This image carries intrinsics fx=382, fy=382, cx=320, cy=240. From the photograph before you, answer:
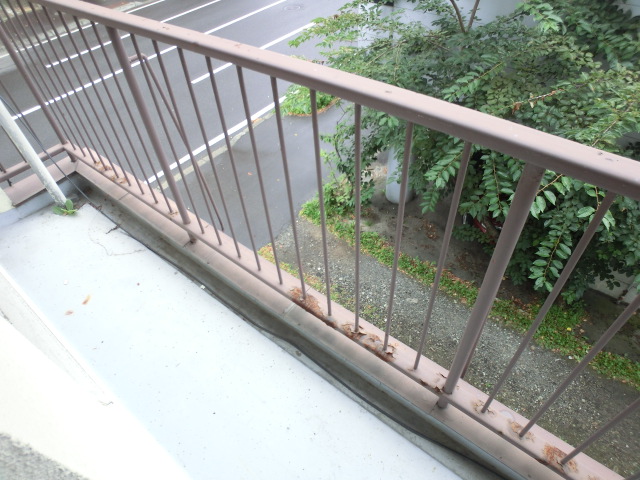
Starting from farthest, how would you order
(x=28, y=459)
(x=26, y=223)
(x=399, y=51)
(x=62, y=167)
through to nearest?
(x=399, y=51)
(x=62, y=167)
(x=26, y=223)
(x=28, y=459)

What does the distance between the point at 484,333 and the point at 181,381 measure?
9.23 ft

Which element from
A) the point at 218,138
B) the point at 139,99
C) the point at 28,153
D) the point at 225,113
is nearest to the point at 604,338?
the point at 139,99

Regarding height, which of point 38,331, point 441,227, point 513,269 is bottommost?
point 441,227

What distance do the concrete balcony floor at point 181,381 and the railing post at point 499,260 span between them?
1.35 feet

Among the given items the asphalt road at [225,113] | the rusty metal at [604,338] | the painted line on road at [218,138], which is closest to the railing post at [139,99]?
the asphalt road at [225,113]

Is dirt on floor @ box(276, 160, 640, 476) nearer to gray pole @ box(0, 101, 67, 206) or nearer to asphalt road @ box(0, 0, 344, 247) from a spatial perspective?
asphalt road @ box(0, 0, 344, 247)

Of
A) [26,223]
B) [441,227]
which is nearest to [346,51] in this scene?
[441,227]

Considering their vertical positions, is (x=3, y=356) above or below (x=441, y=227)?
above

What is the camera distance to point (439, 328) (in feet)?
Result: 11.7

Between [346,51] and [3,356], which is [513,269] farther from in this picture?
[3,356]

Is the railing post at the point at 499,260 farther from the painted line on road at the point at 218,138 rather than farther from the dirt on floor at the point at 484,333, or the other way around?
the painted line on road at the point at 218,138

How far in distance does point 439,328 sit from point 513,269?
898 millimetres

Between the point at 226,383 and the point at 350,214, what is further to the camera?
the point at 350,214

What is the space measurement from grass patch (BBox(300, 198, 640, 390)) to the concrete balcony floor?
2544mm
